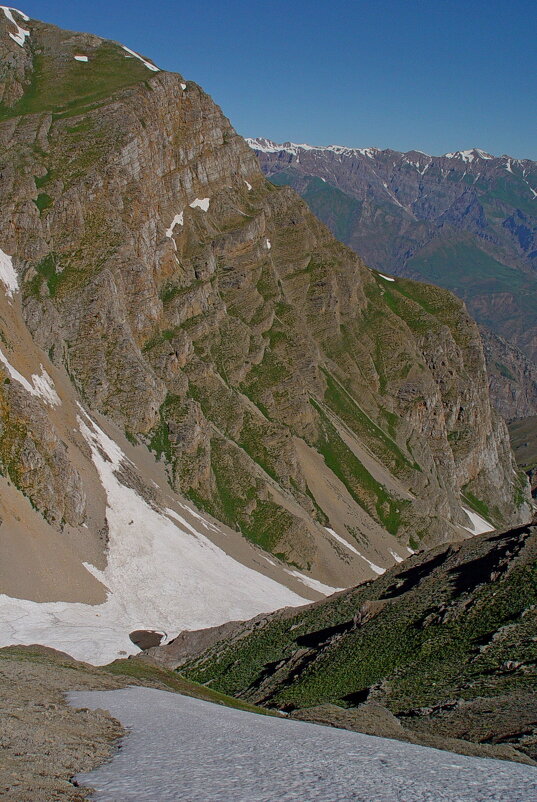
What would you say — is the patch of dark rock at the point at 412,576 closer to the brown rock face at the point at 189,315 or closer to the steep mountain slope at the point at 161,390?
the steep mountain slope at the point at 161,390

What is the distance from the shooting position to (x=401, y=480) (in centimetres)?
17588

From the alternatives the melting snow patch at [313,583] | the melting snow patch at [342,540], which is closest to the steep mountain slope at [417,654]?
the melting snow patch at [313,583]

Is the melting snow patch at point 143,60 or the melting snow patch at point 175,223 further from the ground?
the melting snow patch at point 143,60

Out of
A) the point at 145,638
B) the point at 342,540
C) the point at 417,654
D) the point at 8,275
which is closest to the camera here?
the point at 417,654

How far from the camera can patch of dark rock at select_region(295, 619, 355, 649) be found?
5141 centimetres

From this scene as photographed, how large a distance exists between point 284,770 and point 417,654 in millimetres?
25326

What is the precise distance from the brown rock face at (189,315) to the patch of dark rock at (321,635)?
1817 inches

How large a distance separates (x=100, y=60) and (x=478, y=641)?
549 ft

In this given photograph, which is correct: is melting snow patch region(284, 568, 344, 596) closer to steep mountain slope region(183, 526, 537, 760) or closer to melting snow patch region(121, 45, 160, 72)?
steep mountain slope region(183, 526, 537, 760)

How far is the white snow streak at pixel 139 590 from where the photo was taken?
74.0 meters

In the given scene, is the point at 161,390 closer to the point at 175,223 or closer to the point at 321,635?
the point at 175,223

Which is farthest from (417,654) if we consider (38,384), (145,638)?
(38,384)

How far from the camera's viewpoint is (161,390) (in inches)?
5118

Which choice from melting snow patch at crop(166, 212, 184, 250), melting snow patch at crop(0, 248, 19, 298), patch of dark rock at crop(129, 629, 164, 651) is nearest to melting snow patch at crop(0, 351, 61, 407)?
melting snow patch at crop(0, 248, 19, 298)
